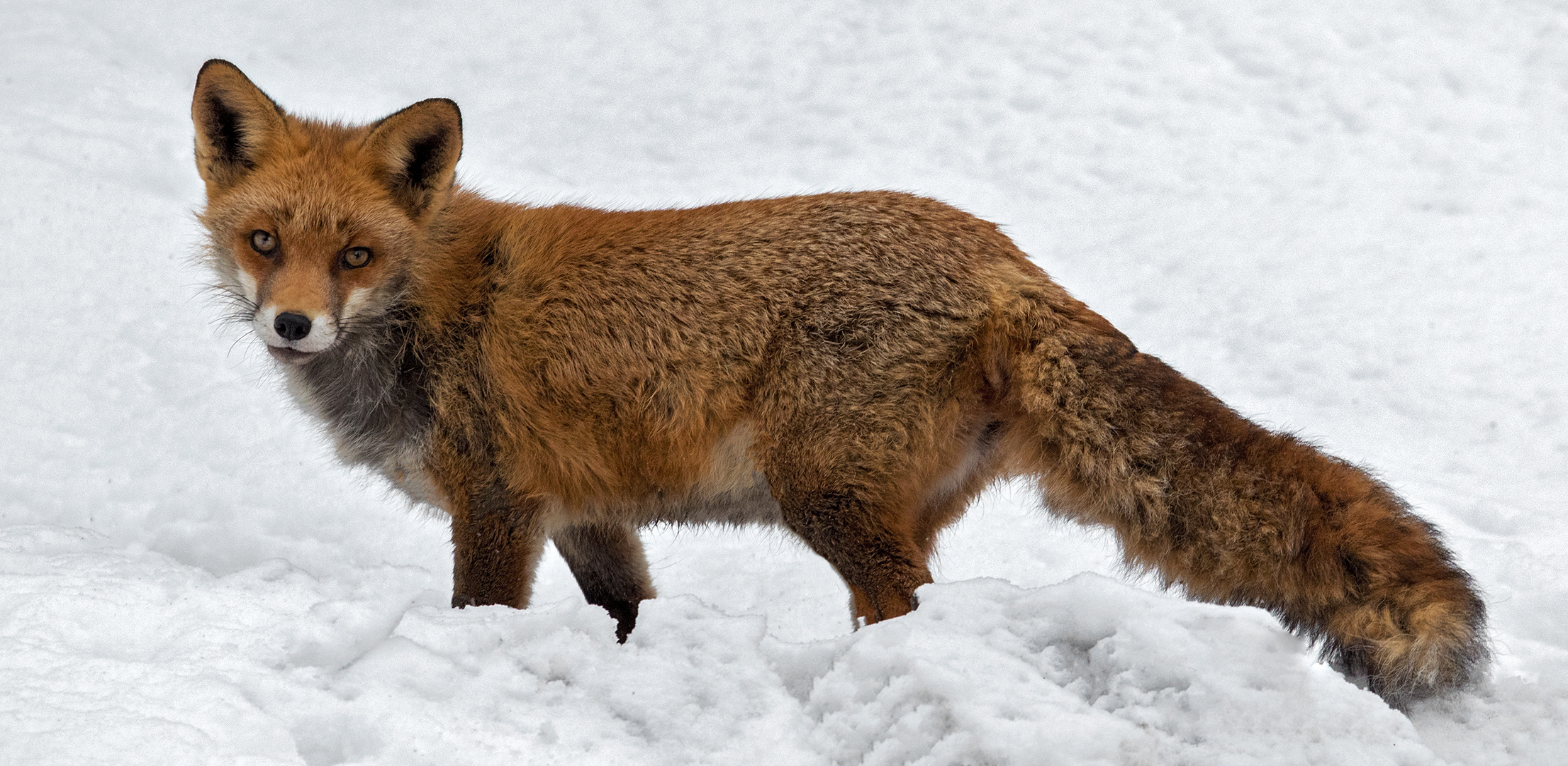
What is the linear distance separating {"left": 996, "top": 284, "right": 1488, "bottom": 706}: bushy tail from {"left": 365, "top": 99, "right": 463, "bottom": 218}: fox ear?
2.05 metres

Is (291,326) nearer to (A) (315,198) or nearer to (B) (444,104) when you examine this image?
(A) (315,198)

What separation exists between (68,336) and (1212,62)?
8634 mm

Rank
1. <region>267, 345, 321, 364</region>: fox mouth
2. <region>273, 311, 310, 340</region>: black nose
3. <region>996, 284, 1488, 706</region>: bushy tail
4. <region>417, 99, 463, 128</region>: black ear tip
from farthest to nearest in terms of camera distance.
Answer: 1. <region>417, 99, 463, 128</region>: black ear tip
2. <region>267, 345, 321, 364</region>: fox mouth
3. <region>273, 311, 310, 340</region>: black nose
4. <region>996, 284, 1488, 706</region>: bushy tail

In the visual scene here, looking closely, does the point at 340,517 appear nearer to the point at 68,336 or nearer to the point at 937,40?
the point at 68,336

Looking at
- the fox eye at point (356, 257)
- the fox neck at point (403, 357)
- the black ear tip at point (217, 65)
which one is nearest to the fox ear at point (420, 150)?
the fox neck at point (403, 357)

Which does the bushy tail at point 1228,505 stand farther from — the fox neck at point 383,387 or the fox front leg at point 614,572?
the fox neck at point 383,387

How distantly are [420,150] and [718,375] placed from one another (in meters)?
1.40

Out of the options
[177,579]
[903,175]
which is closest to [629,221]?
[177,579]

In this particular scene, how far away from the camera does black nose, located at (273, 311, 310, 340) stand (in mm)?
3816

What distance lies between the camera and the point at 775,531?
5016 mm

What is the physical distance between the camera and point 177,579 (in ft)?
12.8

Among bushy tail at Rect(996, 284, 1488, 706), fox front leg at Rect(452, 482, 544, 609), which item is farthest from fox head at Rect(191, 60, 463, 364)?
bushy tail at Rect(996, 284, 1488, 706)

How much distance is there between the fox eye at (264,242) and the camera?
406 cm

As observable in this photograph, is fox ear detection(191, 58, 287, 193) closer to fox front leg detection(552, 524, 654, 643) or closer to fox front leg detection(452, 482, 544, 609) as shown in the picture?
fox front leg detection(452, 482, 544, 609)
